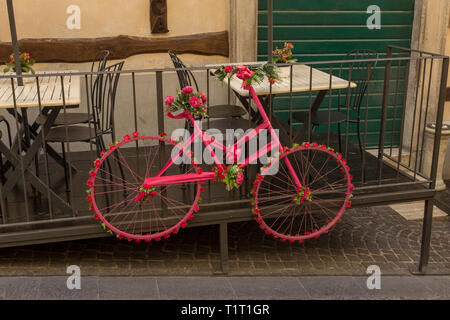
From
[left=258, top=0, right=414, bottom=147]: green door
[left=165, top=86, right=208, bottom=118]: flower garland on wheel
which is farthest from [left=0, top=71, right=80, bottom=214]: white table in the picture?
[left=258, top=0, right=414, bottom=147]: green door

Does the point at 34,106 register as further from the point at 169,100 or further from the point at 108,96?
the point at 169,100

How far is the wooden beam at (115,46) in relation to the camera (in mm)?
6316

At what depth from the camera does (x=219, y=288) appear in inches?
181

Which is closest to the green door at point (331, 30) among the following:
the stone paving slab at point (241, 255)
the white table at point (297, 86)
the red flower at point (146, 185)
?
the white table at point (297, 86)

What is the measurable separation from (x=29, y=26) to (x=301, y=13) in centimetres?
302

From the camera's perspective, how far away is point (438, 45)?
731cm

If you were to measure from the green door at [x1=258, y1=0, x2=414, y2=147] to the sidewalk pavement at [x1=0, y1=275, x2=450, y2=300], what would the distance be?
273cm

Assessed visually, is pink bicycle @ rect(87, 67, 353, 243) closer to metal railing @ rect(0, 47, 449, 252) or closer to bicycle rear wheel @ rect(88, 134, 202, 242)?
bicycle rear wheel @ rect(88, 134, 202, 242)

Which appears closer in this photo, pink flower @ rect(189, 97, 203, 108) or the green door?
pink flower @ rect(189, 97, 203, 108)

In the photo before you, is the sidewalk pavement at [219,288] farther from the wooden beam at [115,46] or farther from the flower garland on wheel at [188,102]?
the wooden beam at [115,46]

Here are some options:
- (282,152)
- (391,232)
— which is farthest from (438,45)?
(282,152)

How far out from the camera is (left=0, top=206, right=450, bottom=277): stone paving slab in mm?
4848

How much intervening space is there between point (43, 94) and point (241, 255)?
2.10m
